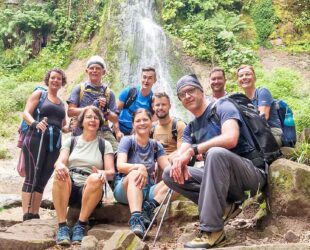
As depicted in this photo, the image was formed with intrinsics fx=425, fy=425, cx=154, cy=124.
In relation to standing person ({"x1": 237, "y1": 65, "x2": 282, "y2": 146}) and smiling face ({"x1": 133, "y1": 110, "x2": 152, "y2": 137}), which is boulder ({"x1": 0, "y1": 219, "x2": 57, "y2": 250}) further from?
standing person ({"x1": 237, "y1": 65, "x2": 282, "y2": 146})

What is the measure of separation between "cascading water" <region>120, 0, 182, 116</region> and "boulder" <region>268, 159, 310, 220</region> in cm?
951

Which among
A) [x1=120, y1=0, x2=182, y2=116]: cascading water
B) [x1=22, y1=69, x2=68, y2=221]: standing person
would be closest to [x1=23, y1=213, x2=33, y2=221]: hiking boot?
[x1=22, y1=69, x2=68, y2=221]: standing person

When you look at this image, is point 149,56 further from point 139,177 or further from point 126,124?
point 139,177

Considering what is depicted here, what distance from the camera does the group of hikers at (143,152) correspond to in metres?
3.63

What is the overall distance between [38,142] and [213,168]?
2985mm

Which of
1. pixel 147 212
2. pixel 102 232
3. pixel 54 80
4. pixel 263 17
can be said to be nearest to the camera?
pixel 102 232

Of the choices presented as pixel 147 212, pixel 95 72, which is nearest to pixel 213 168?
pixel 147 212

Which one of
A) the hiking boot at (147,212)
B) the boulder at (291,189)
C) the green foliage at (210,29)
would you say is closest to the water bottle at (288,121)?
the boulder at (291,189)

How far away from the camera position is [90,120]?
4.91 m

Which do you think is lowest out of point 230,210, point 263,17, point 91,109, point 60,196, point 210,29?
point 60,196

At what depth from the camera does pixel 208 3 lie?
17.6 meters

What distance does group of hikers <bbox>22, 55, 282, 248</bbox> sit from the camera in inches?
143

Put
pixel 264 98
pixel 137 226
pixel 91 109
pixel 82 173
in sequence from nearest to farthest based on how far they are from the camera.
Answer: pixel 137 226 < pixel 82 173 < pixel 91 109 < pixel 264 98

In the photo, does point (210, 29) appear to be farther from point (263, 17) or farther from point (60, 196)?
point (60, 196)
